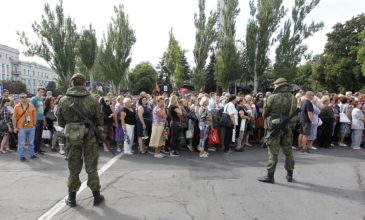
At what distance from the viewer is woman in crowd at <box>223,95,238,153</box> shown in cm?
969

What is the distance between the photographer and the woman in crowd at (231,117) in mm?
9688

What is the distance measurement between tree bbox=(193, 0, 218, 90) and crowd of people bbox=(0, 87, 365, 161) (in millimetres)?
21825

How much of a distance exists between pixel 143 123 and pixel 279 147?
436 centimetres

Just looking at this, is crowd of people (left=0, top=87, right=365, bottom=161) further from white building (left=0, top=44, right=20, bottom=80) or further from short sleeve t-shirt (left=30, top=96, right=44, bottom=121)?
white building (left=0, top=44, right=20, bottom=80)

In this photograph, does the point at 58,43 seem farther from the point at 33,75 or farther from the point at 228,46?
the point at 33,75

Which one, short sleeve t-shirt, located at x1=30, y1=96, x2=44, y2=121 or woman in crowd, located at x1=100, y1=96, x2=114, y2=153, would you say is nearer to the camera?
short sleeve t-shirt, located at x1=30, y1=96, x2=44, y2=121

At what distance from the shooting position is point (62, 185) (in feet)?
→ 21.0

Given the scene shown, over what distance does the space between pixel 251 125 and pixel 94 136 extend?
22.1ft

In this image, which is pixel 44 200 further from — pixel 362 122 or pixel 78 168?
pixel 362 122

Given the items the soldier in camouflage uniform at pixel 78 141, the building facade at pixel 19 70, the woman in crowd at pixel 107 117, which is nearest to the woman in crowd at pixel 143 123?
the woman in crowd at pixel 107 117

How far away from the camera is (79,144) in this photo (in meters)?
5.15

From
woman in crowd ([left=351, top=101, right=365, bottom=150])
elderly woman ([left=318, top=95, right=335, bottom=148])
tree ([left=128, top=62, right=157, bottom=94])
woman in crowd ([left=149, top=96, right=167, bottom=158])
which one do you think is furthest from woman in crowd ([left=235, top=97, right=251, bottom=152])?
tree ([left=128, top=62, right=157, bottom=94])

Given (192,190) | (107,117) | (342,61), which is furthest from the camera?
(342,61)

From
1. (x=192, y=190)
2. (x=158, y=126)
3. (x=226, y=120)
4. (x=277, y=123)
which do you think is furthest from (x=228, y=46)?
(x=192, y=190)
